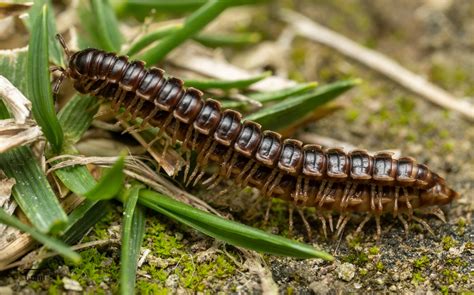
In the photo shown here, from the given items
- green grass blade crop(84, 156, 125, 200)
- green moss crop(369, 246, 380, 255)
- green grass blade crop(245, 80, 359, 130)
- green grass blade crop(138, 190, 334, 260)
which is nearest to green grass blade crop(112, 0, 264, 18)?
green grass blade crop(245, 80, 359, 130)

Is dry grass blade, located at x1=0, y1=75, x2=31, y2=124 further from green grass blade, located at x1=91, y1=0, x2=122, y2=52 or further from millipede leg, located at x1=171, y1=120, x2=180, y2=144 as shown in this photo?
green grass blade, located at x1=91, y1=0, x2=122, y2=52

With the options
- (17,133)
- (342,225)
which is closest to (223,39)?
(342,225)

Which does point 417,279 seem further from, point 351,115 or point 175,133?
point 351,115

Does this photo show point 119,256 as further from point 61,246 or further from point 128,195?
point 61,246

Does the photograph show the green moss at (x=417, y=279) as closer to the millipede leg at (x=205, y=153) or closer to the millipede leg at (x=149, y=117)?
the millipede leg at (x=205, y=153)

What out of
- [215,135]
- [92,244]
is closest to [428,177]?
[215,135]
